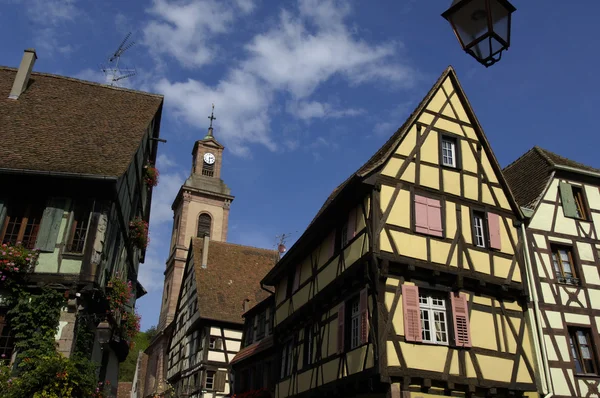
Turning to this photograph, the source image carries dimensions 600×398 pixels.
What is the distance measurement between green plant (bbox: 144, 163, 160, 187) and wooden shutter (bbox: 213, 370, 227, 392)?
11.0 m

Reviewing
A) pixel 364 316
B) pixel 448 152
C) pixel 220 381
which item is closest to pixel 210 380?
pixel 220 381

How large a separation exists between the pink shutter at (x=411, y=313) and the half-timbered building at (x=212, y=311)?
1538 cm

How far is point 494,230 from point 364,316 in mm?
4796

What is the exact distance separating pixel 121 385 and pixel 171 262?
12.7 m

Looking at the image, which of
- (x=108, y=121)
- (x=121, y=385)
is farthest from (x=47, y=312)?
(x=121, y=385)

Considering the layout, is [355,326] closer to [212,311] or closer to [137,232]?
[137,232]

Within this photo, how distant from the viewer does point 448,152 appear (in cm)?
1540

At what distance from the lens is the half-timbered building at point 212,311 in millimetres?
25766

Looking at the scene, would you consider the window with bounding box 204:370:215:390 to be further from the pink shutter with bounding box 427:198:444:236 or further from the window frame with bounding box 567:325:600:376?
the window frame with bounding box 567:325:600:376

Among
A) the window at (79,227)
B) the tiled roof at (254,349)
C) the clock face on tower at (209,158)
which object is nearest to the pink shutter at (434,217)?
the window at (79,227)

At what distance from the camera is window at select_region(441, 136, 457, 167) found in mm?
15227

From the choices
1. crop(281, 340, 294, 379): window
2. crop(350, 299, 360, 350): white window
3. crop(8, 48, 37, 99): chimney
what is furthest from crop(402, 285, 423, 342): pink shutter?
crop(8, 48, 37, 99): chimney

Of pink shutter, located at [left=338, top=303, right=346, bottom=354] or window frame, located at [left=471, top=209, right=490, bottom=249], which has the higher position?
window frame, located at [left=471, top=209, right=490, bottom=249]

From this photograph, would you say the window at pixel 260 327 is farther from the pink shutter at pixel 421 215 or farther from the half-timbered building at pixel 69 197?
the pink shutter at pixel 421 215
